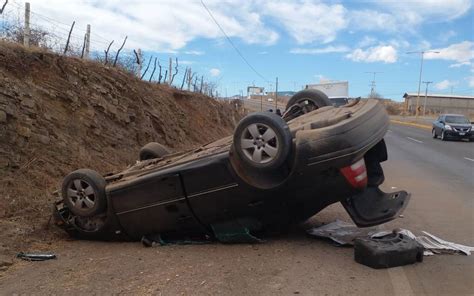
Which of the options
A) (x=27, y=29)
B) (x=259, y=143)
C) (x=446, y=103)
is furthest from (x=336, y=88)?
(x=446, y=103)

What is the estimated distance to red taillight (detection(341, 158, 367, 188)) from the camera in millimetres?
5438

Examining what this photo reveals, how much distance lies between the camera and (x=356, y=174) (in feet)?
18.2

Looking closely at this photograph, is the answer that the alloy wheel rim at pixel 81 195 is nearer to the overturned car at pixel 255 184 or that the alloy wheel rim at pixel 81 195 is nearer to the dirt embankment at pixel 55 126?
the overturned car at pixel 255 184

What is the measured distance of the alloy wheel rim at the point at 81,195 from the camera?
6.26m

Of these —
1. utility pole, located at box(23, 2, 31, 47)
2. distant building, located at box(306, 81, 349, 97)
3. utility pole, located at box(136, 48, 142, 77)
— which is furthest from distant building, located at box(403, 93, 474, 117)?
utility pole, located at box(23, 2, 31, 47)

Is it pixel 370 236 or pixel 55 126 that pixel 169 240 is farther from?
pixel 55 126

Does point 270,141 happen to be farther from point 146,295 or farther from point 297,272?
point 146,295

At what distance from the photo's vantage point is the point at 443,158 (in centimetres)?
1778

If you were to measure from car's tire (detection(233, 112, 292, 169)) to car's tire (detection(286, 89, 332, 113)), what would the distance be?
2079 mm

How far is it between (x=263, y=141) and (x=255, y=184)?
0.50 meters

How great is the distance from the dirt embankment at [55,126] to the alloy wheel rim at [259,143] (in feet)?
10.2

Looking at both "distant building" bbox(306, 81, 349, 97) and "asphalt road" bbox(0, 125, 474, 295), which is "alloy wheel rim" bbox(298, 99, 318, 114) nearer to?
"asphalt road" bbox(0, 125, 474, 295)

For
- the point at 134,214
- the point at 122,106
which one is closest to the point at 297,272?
the point at 134,214

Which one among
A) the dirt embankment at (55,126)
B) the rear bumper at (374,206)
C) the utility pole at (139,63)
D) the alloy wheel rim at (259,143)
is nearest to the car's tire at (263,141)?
the alloy wheel rim at (259,143)
